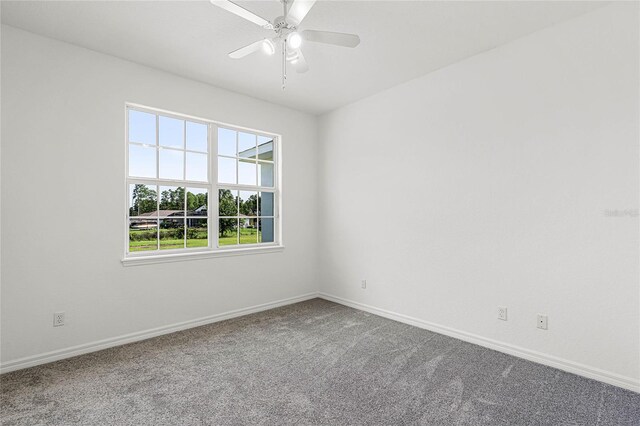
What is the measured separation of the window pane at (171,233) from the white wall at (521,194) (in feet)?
7.10

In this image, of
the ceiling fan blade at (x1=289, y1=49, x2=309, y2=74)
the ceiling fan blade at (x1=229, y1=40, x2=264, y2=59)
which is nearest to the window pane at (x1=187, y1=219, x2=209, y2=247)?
the ceiling fan blade at (x1=229, y1=40, x2=264, y2=59)

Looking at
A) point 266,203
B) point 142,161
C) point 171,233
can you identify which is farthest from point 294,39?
point 266,203

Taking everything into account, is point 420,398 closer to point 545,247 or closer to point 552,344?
point 552,344

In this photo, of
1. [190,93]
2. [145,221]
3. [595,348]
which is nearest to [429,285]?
[595,348]

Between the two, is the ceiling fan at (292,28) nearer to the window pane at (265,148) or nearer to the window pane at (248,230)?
the window pane at (265,148)

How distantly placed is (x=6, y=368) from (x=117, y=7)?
9.24 ft

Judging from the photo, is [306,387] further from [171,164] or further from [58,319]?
[171,164]

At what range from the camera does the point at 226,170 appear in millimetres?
3898

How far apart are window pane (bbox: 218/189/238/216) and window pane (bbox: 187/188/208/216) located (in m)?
0.19

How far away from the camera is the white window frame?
10.3 feet

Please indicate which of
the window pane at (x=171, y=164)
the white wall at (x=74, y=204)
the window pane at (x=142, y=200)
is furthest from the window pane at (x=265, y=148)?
the window pane at (x=142, y=200)

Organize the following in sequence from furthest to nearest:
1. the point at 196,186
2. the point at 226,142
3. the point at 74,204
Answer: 1. the point at 226,142
2. the point at 196,186
3. the point at 74,204

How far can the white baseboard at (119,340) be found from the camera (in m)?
2.52

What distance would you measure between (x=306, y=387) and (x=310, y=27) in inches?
106
